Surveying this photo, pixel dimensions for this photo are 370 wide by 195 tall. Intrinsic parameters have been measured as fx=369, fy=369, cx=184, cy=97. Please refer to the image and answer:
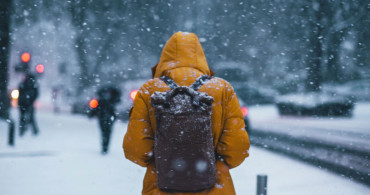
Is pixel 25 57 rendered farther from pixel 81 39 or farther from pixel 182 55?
pixel 81 39

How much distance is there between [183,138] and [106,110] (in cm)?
574

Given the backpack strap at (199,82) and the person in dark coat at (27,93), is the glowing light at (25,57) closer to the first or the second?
the person in dark coat at (27,93)

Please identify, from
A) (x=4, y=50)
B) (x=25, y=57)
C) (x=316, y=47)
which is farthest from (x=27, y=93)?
(x=316, y=47)

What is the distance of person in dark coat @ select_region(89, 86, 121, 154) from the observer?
747cm

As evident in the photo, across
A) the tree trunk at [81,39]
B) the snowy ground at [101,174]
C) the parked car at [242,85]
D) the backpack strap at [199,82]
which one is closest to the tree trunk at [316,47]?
→ the parked car at [242,85]

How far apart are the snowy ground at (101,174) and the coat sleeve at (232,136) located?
10.6 ft

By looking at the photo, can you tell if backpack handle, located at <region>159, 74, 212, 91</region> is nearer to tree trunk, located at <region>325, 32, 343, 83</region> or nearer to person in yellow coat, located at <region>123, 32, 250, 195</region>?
person in yellow coat, located at <region>123, 32, 250, 195</region>

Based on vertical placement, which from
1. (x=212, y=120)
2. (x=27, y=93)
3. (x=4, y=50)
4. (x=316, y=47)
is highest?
(x=316, y=47)

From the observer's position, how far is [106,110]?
7.47 m

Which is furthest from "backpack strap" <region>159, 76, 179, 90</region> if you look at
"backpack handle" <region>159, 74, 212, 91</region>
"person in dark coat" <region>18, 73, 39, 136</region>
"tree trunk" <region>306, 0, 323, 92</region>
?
"tree trunk" <region>306, 0, 323, 92</region>

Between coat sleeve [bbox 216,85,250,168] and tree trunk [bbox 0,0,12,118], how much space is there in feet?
31.0

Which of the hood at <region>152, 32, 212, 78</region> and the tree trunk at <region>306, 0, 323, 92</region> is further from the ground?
the tree trunk at <region>306, 0, 323, 92</region>

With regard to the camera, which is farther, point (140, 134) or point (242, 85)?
point (242, 85)

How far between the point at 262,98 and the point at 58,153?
20.5 metres
